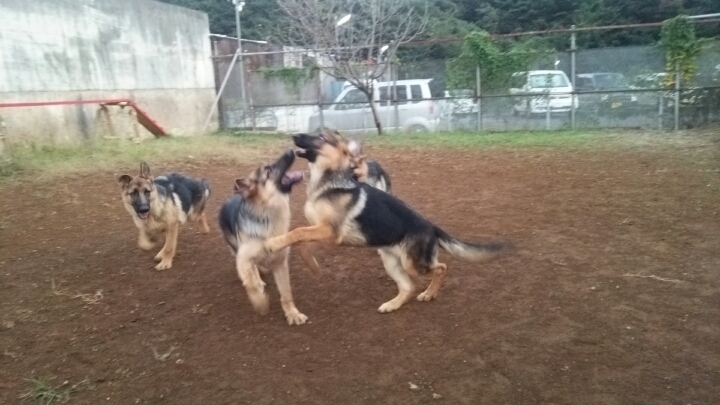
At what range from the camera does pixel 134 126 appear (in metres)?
13.6

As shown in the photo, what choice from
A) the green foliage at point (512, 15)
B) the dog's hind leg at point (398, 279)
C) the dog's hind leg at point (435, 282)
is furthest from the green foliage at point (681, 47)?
the dog's hind leg at point (398, 279)

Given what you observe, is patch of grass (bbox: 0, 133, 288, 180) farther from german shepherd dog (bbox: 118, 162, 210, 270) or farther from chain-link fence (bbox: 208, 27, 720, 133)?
german shepherd dog (bbox: 118, 162, 210, 270)

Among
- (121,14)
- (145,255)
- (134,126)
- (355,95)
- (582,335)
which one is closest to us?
(582,335)

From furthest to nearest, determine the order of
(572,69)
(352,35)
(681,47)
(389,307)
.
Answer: (352,35), (572,69), (681,47), (389,307)

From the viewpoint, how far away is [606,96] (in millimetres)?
15539

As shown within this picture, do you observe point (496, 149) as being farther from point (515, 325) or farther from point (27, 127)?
point (27, 127)

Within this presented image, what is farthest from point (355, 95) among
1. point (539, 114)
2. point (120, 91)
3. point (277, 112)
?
point (120, 91)

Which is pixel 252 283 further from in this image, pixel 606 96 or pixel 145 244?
pixel 606 96

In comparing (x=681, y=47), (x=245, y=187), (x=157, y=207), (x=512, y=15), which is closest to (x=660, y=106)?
(x=681, y=47)

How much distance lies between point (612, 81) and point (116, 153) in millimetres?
13044

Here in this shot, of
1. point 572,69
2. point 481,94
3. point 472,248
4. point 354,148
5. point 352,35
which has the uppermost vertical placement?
point 352,35

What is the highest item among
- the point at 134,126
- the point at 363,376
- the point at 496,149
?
the point at 134,126

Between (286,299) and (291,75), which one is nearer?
(286,299)

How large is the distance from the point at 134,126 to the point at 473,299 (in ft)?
37.2
